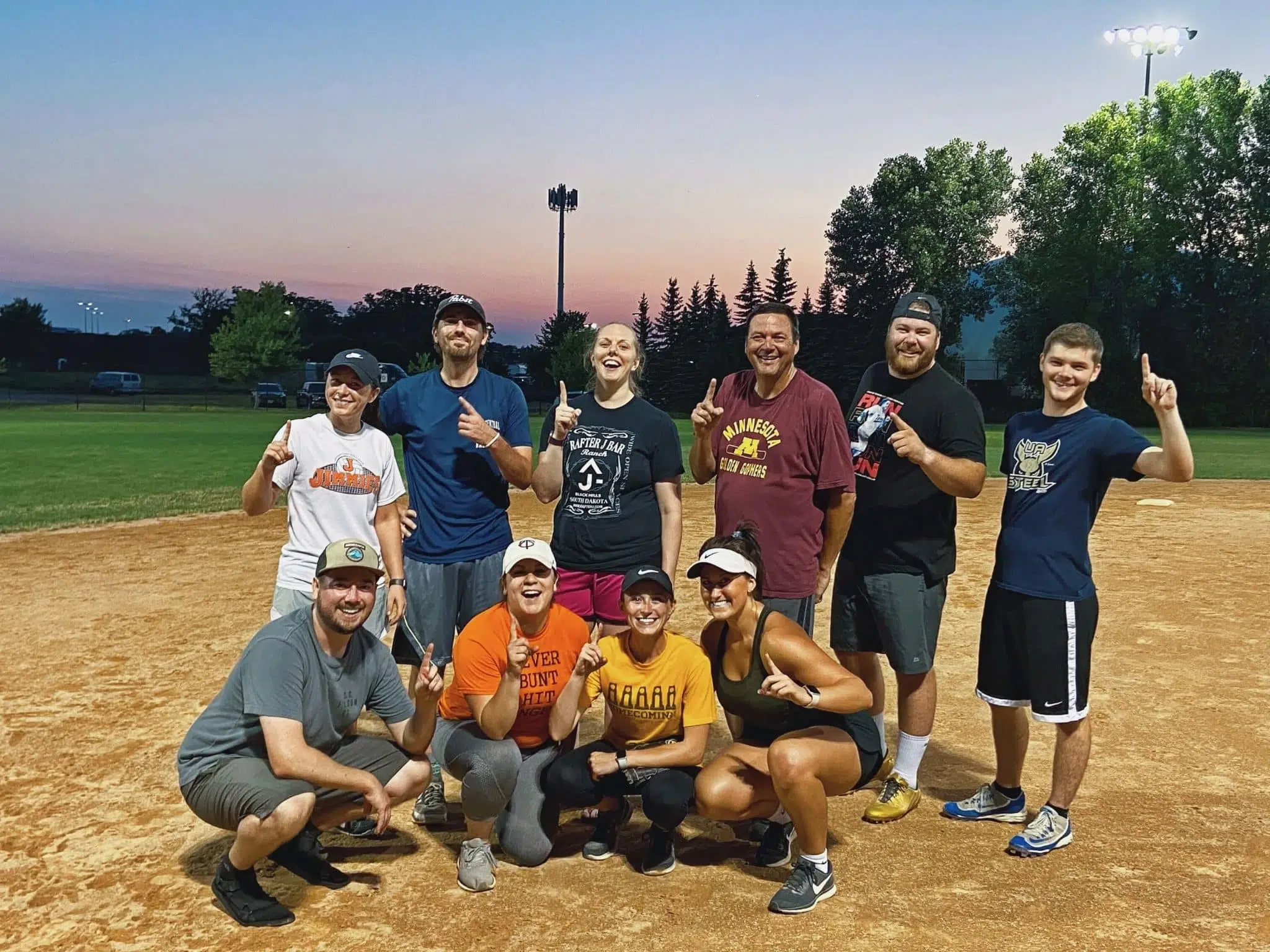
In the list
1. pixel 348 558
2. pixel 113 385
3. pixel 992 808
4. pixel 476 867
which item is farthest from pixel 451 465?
pixel 113 385

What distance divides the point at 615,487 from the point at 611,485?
0.07ft

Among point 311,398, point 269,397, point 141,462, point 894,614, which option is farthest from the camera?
point 269,397

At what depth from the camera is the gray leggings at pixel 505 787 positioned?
4160 mm

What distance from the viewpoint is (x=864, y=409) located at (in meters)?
4.91

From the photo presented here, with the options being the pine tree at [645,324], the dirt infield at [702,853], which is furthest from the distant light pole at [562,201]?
the dirt infield at [702,853]

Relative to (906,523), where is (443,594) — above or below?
below

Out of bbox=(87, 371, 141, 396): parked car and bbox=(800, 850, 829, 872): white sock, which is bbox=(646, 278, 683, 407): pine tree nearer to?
bbox=(87, 371, 141, 396): parked car

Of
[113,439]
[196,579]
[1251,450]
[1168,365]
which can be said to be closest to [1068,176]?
[1168,365]

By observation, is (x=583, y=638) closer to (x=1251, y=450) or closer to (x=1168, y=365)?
(x=1251, y=450)

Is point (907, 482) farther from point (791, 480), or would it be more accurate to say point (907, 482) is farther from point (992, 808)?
point (992, 808)

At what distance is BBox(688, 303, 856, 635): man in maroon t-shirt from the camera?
15.2ft

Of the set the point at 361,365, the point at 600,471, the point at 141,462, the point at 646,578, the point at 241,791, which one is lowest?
the point at 141,462

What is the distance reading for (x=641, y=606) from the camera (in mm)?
4082

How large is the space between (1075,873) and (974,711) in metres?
2.46
